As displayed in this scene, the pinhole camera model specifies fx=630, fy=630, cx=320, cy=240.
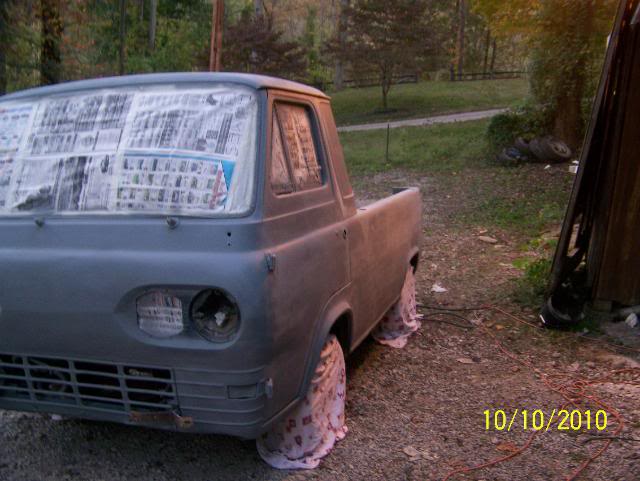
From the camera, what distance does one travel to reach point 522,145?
14.9m

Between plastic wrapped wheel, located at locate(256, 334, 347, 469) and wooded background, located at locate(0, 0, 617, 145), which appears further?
wooded background, located at locate(0, 0, 617, 145)

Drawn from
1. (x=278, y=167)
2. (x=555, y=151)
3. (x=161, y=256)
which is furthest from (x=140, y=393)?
(x=555, y=151)

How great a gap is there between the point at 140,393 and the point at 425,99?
31.0 m

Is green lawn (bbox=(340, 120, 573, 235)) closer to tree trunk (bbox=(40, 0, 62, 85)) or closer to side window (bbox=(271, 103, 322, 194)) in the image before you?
side window (bbox=(271, 103, 322, 194))

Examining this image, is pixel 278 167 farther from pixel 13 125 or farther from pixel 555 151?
pixel 555 151

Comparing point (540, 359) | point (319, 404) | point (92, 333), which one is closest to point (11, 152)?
point (92, 333)

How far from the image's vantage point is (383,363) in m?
5.06

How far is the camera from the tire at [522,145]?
14762 millimetres

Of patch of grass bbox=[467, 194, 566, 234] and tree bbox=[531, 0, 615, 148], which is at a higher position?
tree bbox=[531, 0, 615, 148]

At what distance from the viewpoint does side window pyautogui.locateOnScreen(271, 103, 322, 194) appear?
3.26m

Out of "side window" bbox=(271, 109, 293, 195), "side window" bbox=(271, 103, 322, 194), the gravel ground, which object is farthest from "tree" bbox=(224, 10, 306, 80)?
"side window" bbox=(271, 109, 293, 195)

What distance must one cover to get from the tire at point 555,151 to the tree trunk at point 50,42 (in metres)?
11.2
